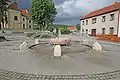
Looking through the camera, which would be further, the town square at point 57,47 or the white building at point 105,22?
the white building at point 105,22

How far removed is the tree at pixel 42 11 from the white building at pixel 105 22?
12.4 m

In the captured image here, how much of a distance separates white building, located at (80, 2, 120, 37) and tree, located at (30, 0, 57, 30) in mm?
12360

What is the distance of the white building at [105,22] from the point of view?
29.9 metres

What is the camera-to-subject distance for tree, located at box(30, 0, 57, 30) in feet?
150

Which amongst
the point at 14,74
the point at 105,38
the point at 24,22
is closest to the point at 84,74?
the point at 14,74

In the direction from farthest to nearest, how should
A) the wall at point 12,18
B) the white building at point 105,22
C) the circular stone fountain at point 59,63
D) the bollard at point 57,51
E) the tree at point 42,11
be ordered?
1. the wall at point 12,18
2. the tree at point 42,11
3. the white building at point 105,22
4. the bollard at point 57,51
5. the circular stone fountain at point 59,63

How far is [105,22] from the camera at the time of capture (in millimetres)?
33875

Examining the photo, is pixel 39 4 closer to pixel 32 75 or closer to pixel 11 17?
pixel 11 17

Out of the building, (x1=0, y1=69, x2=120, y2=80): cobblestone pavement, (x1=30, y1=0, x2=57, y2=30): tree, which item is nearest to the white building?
(x1=30, y1=0, x2=57, y2=30): tree

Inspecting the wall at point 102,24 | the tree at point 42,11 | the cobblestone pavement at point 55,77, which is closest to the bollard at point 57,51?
the cobblestone pavement at point 55,77

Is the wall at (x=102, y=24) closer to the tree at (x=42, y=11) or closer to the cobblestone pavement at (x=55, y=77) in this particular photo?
the tree at (x=42, y=11)

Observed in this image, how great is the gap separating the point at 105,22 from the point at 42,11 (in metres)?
20.9

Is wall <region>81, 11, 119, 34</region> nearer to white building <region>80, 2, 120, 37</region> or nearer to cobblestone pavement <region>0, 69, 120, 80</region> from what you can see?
white building <region>80, 2, 120, 37</region>

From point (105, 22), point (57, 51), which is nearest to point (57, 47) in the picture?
point (57, 51)
